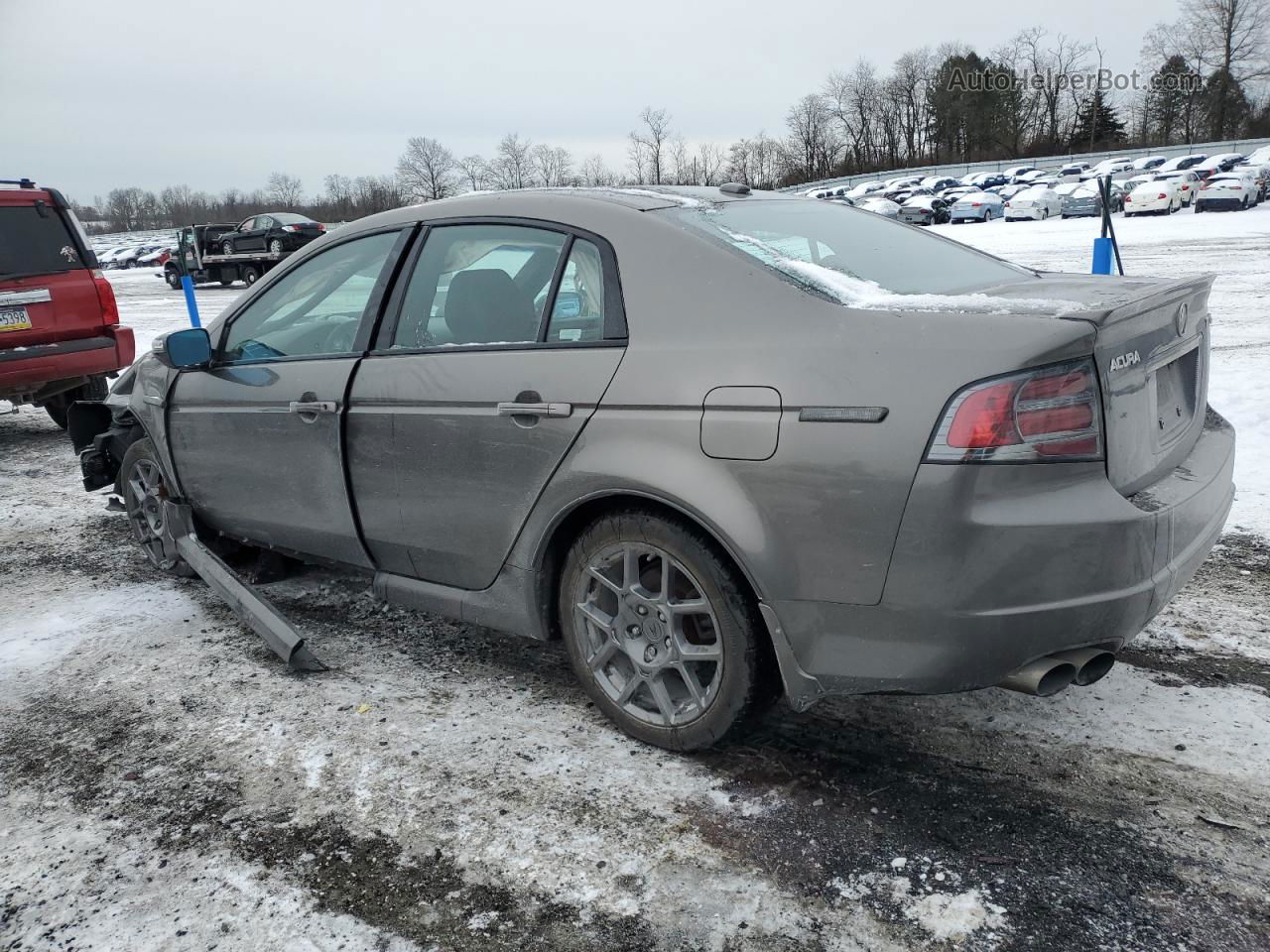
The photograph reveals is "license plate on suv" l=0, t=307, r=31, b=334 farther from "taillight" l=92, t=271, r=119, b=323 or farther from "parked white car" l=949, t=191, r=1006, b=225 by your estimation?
"parked white car" l=949, t=191, r=1006, b=225

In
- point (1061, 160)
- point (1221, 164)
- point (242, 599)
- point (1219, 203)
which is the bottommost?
point (242, 599)

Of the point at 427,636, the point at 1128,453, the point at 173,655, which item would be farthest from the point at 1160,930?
the point at 173,655

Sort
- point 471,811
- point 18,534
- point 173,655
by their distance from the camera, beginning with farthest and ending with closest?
point 18,534, point 173,655, point 471,811

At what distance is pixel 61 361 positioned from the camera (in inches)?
311

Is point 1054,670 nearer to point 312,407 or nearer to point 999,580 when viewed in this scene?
point 999,580

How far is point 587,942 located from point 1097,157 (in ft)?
255

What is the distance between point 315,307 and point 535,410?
1429 mm

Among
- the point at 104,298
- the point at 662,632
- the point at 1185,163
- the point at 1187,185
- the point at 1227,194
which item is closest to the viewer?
the point at 662,632

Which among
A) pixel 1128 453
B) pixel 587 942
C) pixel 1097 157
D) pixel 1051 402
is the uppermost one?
pixel 1097 157

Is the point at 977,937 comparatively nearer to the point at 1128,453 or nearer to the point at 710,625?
the point at 710,625

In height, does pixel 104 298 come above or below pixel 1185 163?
below

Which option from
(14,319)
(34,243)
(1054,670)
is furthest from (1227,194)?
(1054,670)

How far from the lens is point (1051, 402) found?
2264 millimetres

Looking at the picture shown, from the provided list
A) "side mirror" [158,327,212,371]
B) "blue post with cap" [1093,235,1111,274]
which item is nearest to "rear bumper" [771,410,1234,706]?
"side mirror" [158,327,212,371]
